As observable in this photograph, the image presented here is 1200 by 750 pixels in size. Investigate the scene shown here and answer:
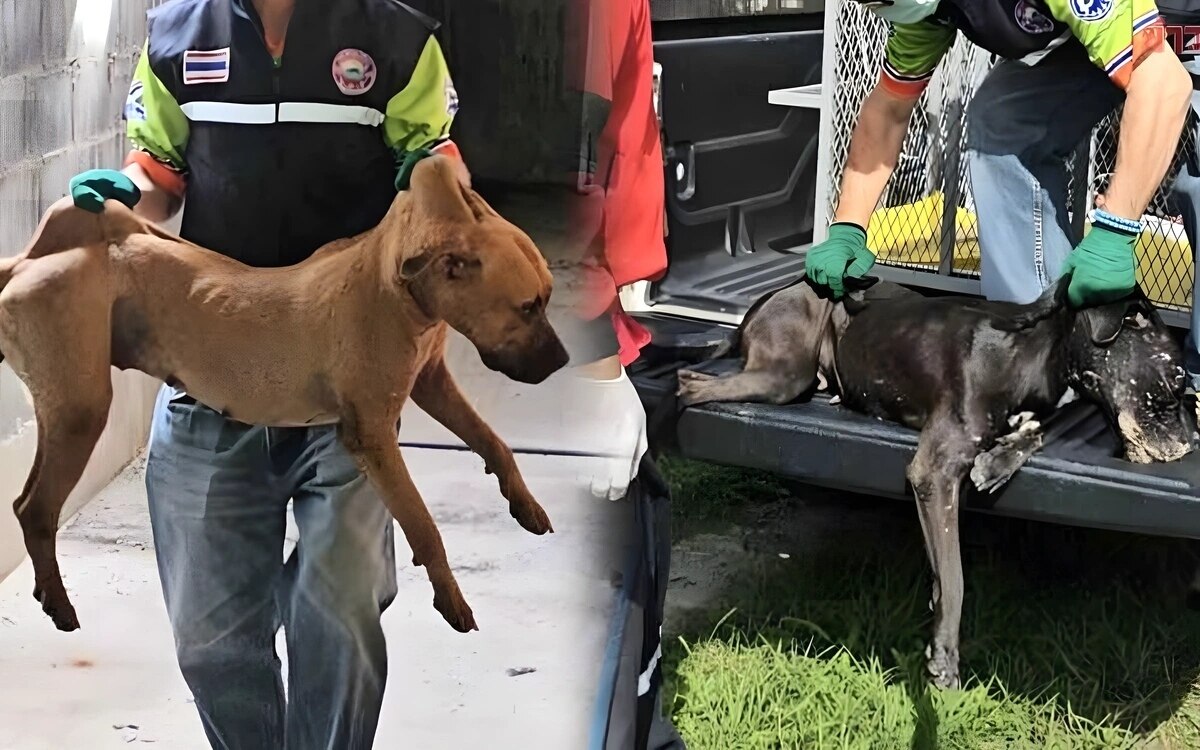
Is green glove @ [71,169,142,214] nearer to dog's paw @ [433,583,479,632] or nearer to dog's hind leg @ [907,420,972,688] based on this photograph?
dog's paw @ [433,583,479,632]

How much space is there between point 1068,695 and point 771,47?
5.52 feet

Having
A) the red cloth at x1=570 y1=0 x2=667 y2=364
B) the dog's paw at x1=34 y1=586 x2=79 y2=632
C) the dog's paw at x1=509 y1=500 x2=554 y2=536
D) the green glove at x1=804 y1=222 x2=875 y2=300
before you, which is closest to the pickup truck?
the green glove at x1=804 y1=222 x2=875 y2=300

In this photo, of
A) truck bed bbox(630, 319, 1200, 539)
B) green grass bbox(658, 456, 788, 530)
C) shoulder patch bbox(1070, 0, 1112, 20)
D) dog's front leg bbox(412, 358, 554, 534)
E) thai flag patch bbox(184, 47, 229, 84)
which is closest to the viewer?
thai flag patch bbox(184, 47, 229, 84)

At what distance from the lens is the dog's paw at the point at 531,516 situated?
5.01 feet

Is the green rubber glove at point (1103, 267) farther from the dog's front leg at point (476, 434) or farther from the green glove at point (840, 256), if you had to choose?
the dog's front leg at point (476, 434)

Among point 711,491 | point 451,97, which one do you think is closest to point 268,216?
point 451,97

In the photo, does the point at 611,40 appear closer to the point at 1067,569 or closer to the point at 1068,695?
the point at 1068,695

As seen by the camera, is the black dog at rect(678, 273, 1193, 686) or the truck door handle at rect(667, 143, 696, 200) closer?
the black dog at rect(678, 273, 1193, 686)

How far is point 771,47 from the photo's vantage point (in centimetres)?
316

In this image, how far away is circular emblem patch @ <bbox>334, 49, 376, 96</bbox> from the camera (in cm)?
134

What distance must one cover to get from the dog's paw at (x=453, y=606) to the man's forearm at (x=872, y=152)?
4.13ft

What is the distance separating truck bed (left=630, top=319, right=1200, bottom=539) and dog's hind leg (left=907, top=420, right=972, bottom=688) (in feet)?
0.13

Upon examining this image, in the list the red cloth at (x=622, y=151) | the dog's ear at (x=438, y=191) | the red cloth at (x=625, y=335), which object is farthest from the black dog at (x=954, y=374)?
the dog's ear at (x=438, y=191)

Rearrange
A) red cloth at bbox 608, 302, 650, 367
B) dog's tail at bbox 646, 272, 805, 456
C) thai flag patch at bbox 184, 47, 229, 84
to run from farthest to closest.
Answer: dog's tail at bbox 646, 272, 805, 456
red cloth at bbox 608, 302, 650, 367
thai flag patch at bbox 184, 47, 229, 84
